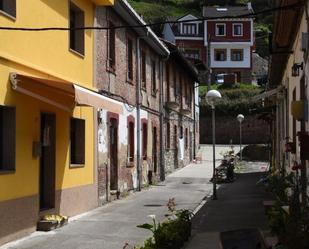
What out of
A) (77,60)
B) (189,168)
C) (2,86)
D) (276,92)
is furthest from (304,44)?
(189,168)

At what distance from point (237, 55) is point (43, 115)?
73.9 m

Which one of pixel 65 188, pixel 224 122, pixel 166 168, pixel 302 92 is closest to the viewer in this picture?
pixel 302 92

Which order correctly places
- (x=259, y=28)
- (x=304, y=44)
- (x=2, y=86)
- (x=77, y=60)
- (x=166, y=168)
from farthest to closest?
(x=259, y=28), (x=166, y=168), (x=77, y=60), (x=2, y=86), (x=304, y=44)

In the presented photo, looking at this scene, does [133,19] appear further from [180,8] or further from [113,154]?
[180,8]

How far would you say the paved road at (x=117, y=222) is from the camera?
35.8ft

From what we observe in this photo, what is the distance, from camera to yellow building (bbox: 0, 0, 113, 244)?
36.0 ft

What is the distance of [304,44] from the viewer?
9.59m

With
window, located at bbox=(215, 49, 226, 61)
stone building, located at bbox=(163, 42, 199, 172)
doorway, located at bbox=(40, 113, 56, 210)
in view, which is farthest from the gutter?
window, located at bbox=(215, 49, 226, 61)

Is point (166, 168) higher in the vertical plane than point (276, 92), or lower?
lower

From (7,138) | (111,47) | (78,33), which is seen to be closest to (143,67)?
(111,47)

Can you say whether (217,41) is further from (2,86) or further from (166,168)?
(2,86)

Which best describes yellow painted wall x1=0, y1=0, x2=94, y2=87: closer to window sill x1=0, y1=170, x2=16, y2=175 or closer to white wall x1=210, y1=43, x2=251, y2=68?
window sill x1=0, y1=170, x2=16, y2=175

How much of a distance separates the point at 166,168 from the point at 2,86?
63.6 feet

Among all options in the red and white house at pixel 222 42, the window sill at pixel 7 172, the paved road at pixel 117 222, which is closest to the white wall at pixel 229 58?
the red and white house at pixel 222 42
